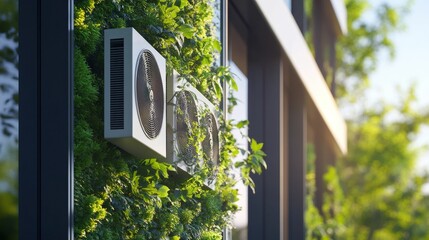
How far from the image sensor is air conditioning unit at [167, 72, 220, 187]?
494 centimetres

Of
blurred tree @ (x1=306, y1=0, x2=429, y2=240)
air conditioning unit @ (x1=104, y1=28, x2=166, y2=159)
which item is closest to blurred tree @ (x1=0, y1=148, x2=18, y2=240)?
air conditioning unit @ (x1=104, y1=28, x2=166, y2=159)

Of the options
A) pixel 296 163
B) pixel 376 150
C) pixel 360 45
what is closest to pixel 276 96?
pixel 296 163

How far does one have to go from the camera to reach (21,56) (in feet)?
12.4

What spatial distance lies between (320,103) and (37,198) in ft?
21.8

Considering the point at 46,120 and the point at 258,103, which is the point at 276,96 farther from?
the point at 46,120

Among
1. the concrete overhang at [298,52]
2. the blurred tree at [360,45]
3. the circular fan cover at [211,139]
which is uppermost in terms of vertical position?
the blurred tree at [360,45]

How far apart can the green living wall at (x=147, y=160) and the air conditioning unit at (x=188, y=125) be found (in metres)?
0.08

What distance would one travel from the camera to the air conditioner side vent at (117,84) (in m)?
4.13

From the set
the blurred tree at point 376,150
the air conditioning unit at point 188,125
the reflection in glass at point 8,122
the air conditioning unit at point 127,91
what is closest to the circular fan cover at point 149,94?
the air conditioning unit at point 127,91

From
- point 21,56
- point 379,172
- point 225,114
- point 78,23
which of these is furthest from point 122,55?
point 379,172

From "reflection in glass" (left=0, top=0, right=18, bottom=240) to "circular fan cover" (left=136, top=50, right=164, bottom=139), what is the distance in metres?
0.59

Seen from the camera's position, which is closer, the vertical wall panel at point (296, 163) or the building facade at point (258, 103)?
the building facade at point (258, 103)

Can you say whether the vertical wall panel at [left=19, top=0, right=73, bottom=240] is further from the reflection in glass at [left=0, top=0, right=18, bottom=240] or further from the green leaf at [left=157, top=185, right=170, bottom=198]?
the green leaf at [left=157, top=185, right=170, bottom=198]

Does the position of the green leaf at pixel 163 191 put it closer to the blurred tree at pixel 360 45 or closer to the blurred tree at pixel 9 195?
the blurred tree at pixel 9 195
